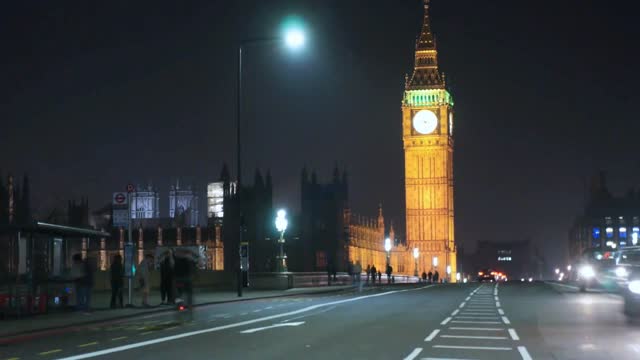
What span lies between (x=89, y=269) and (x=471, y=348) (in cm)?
1480

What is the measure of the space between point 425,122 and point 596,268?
326 ft

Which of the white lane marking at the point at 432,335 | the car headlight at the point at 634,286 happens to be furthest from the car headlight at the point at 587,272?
the white lane marking at the point at 432,335

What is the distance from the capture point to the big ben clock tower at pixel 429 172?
139 m

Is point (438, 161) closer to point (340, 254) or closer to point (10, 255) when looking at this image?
point (340, 254)

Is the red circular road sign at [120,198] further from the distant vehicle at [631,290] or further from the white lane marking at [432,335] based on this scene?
the distant vehicle at [631,290]

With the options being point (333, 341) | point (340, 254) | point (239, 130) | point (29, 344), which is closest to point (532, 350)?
point (333, 341)

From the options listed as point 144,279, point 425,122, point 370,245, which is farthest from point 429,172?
point 144,279

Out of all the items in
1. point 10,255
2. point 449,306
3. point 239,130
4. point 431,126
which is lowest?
point 449,306

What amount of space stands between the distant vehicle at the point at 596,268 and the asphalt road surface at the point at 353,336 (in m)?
11.9

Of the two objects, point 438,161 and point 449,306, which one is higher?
point 438,161

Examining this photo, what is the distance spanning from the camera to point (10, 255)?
26.4m

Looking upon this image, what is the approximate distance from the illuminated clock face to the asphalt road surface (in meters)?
114


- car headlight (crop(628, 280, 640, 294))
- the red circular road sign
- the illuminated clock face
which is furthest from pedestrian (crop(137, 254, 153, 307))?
the illuminated clock face

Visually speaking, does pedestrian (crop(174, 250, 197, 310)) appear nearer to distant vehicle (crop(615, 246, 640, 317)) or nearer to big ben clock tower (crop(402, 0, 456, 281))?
distant vehicle (crop(615, 246, 640, 317))
